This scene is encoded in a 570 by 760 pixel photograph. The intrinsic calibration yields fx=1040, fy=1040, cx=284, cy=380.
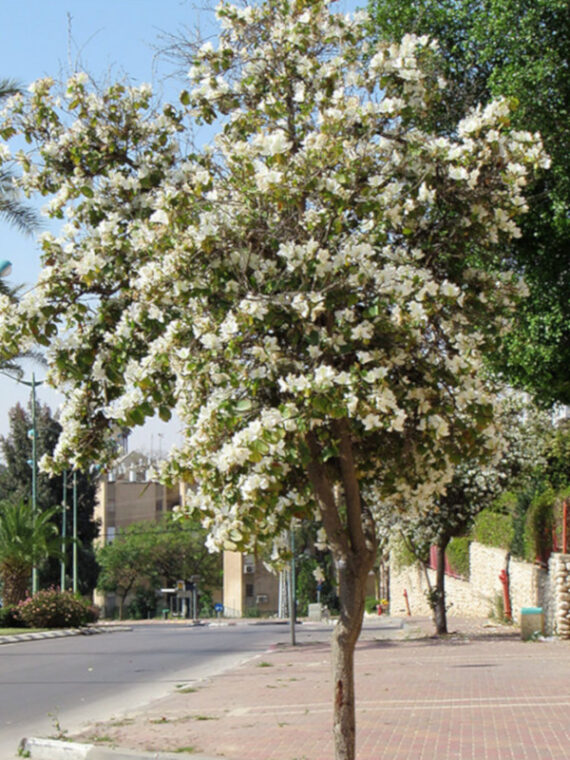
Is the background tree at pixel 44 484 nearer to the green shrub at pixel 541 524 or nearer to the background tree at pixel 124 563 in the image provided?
the background tree at pixel 124 563

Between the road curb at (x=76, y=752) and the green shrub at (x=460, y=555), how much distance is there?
3021cm

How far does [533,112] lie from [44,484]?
49.9 meters

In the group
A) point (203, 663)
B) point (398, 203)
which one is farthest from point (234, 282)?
point (203, 663)

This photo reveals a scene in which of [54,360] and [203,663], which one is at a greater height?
[54,360]

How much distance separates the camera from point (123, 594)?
80000 mm

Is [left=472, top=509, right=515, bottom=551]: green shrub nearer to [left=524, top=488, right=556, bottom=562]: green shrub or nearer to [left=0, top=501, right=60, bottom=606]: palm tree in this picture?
[left=524, top=488, right=556, bottom=562]: green shrub

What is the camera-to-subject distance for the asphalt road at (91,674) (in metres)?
12.1

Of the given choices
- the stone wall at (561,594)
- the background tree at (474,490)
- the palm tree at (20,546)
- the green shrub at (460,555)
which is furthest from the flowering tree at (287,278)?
the green shrub at (460,555)

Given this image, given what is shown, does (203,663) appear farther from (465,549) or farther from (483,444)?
(465,549)

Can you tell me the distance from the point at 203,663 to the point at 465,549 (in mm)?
20345

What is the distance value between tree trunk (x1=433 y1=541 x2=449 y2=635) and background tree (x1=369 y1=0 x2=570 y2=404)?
8.65m

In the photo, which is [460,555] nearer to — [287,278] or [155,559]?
[287,278]

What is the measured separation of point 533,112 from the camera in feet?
48.7

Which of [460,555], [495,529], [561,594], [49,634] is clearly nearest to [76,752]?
[561,594]
